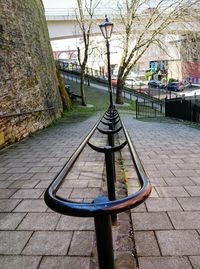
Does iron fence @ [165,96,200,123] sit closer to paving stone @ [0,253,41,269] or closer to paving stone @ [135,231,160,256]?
paving stone @ [135,231,160,256]

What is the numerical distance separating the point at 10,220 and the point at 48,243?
66 cm

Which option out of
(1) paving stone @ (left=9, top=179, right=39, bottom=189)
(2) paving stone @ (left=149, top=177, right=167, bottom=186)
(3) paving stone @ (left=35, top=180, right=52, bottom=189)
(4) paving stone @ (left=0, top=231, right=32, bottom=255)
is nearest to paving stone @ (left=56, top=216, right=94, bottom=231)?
(4) paving stone @ (left=0, top=231, right=32, bottom=255)

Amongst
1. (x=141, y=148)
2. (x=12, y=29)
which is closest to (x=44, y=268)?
(x=141, y=148)

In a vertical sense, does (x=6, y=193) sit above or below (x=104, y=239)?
below

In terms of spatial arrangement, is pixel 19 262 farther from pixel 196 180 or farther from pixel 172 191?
pixel 196 180

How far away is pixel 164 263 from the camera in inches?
76.2

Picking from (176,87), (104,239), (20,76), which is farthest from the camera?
(176,87)

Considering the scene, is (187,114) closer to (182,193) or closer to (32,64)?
(32,64)

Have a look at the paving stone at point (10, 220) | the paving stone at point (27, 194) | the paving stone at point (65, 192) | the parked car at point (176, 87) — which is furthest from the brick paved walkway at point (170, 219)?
the parked car at point (176, 87)

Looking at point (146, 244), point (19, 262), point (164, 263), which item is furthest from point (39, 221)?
point (164, 263)

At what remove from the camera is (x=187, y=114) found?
13.1m

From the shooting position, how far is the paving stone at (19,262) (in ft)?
6.39

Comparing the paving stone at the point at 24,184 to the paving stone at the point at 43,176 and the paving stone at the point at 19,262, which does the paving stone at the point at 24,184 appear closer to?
the paving stone at the point at 43,176

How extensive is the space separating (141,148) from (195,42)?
1512cm
